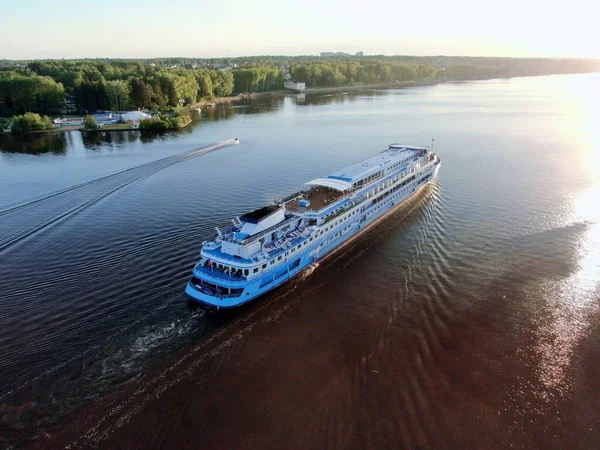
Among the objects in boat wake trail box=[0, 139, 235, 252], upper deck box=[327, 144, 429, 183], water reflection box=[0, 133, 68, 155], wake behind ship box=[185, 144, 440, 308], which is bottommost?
water reflection box=[0, 133, 68, 155]

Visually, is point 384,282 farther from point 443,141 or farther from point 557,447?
point 443,141

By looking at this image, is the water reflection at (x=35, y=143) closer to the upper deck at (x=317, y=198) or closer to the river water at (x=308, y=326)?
the river water at (x=308, y=326)

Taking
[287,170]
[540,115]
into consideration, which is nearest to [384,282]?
[287,170]

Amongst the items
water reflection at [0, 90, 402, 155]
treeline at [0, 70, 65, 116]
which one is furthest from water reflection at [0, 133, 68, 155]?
treeline at [0, 70, 65, 116]

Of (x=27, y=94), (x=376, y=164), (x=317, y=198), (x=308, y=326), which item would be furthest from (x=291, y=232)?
(x=27, y=94)

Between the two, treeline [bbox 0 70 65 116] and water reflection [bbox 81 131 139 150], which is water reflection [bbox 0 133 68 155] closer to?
water reflection [bbox 81 131 139 150]

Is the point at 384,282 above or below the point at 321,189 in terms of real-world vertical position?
below

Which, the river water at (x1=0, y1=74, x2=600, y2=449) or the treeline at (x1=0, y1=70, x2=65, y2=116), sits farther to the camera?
the treeline at (x1=0, y1=70, x2=65, y2=116)
